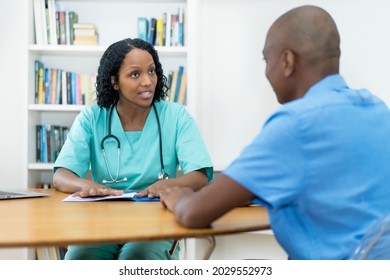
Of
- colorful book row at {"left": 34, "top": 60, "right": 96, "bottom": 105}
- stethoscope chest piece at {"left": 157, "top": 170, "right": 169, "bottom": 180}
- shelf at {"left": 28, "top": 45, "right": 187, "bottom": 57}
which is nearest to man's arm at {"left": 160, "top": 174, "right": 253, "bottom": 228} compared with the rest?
stethoscope chest piece at {"left": 157, "top": 170, "right": 169, "bottom": 180}

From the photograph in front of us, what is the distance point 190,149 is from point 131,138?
9.0 inches

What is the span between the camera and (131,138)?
6.86ft

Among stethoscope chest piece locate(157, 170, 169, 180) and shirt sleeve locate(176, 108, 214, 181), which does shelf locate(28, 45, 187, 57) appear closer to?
shirt sleeve locate(176, 108, 214, 181)

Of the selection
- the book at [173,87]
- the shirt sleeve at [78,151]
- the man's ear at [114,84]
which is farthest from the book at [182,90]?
the shirt sleeve at [78,151]

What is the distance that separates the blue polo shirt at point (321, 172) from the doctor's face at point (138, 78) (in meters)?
1.06

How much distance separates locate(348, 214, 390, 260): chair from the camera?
1045mm

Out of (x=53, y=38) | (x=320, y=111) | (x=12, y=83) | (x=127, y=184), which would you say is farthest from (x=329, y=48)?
(x=12, y=83)

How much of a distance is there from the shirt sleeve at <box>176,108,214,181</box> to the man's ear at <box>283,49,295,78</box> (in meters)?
0.83

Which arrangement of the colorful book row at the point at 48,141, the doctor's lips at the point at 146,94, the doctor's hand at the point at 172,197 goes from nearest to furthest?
the doctor's hand at the point at 172,197 → the doctor's lips at the point at 146,94 → the colorful book row at the point at 48,141

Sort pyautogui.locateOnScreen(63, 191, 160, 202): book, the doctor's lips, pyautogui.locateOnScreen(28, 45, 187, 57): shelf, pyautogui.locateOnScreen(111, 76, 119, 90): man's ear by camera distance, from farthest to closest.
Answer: pyautogui.locateOnScreen(28, 45, 187, 57): shelf, pyautogui.locateOnScreen(111, 76, 119, 90): man's ear, the doctor's lips, pyautogui.locateOnScreen(63, 191, 160, 202): book

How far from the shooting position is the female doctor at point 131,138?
2.02 m

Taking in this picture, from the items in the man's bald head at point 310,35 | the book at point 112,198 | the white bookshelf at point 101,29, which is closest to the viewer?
the man's bald head at point 310,35

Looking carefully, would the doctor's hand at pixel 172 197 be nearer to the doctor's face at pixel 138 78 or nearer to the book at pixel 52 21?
the doctor's face at pixel 138 78
